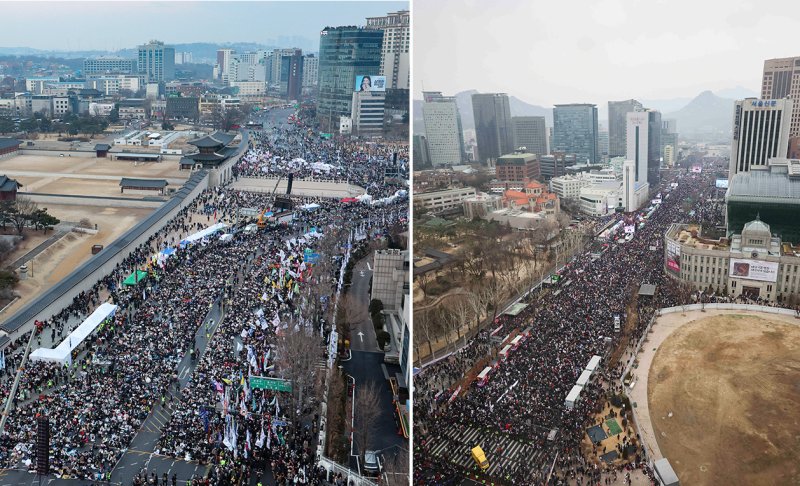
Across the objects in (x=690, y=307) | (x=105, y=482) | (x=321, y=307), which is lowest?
(x=105, y=482)

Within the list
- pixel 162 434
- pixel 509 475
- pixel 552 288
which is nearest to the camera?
pixel 509 475

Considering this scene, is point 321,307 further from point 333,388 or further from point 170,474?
point 170,474

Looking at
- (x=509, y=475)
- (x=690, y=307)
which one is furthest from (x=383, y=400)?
(x=690, y=307)

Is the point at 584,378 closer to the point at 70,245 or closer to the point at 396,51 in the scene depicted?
the point at 70,245

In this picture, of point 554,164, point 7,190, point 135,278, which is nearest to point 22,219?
point 7,190

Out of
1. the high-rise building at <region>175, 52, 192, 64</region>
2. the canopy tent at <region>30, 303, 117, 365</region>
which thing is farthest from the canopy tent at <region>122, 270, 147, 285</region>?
the high-rise building at <region>175, 52, 192, 64</region>

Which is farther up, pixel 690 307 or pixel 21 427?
pixel 690 307
